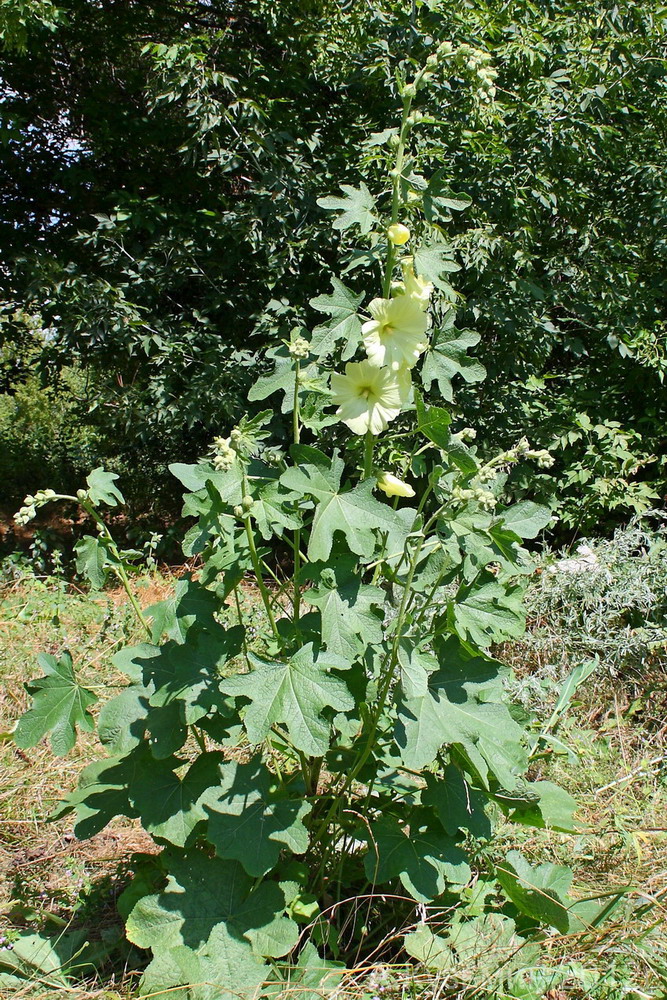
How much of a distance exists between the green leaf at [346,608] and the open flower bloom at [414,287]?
55 centimetres

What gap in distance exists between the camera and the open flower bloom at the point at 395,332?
4.75ft

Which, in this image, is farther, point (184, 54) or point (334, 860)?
point (184, 54)

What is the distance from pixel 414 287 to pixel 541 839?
1.68m

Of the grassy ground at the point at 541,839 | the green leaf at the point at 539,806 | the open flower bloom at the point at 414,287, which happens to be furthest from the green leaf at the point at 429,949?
the open flower bloom at the point at 414,287

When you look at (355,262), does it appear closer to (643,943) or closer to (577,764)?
(643,943)

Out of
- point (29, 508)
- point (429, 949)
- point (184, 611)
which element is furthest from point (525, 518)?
point (29, 508)

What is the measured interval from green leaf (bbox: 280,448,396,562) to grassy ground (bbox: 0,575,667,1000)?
948 mm

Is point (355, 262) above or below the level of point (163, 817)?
above

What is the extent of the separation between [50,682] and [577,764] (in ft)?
5.89

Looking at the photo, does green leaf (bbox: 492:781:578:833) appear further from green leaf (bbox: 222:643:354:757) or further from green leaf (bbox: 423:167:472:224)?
green leaf (bbox: 423:167:472:224)

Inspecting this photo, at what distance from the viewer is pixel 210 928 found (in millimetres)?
1561

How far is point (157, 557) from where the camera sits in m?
4.98

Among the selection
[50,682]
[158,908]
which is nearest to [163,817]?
[158,908]

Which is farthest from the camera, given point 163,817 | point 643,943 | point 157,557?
point 157,557
